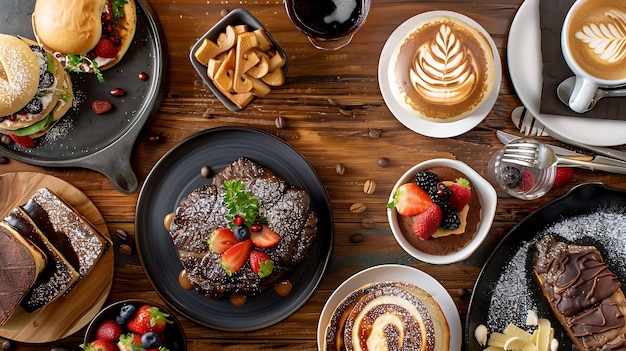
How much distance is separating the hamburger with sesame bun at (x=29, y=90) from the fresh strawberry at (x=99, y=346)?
77 centimetres

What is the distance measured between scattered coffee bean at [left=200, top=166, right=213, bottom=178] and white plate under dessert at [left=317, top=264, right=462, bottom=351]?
0.62m

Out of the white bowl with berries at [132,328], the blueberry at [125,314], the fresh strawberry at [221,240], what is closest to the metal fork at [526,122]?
the fresh strawberry at [221,240]

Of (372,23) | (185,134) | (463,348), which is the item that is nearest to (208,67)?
(185,134)

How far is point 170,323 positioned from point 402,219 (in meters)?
0.88

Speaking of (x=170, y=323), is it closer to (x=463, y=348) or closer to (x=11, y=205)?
(x=11, y=205)

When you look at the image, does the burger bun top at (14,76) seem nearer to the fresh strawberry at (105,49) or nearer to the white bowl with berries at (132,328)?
the fresh strawberry at (105,49)

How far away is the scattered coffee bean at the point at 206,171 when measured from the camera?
2262 mm

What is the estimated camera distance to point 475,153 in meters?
2.35

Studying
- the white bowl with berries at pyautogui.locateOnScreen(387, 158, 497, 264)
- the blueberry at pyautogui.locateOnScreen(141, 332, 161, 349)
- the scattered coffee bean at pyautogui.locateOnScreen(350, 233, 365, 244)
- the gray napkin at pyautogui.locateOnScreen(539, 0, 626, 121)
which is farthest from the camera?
the scattered coffee bean at pyautogui.locateOnScreen(350, 233, 365, 244)

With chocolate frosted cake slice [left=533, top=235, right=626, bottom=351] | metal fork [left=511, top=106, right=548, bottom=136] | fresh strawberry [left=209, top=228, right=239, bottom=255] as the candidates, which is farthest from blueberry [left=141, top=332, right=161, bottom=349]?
metal fork [left=511, top=106, right=548, bottom=136]

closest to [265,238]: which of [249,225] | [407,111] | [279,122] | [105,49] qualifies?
[249,225]

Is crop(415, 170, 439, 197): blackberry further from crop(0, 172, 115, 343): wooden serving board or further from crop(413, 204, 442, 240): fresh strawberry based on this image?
crop(0, 172, 115, 343): wooden serving board

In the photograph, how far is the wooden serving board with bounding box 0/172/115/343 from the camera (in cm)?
227

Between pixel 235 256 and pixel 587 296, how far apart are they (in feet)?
4.11
